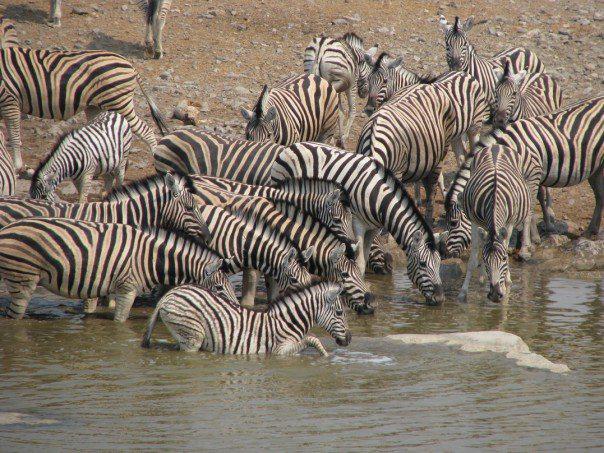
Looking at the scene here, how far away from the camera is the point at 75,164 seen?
1265 centimetres

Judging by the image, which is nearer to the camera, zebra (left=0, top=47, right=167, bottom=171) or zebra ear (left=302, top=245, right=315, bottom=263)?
zebra ear (left=302, top=245, right=315, bottom=263)

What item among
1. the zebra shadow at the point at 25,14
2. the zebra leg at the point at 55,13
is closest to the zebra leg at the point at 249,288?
the zebra leg at the point at 55,13

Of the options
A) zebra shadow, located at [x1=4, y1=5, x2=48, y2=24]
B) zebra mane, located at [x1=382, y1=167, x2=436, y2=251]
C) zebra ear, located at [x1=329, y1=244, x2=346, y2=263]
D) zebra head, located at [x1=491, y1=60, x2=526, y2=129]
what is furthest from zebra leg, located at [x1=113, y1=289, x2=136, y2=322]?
zebra shadow, located at [x1=4, y1=5, x2=48, y2=24]

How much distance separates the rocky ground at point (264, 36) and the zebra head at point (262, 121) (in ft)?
8.23

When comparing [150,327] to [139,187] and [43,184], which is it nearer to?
[139,187]

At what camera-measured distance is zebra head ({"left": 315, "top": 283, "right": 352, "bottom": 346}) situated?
909cm

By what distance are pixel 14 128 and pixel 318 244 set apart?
5.71 m

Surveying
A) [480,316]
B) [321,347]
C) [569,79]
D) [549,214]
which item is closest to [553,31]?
[569,79]

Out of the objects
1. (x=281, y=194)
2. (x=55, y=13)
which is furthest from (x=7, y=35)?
(x=281, y=194)

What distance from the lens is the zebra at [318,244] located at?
10.4 meters

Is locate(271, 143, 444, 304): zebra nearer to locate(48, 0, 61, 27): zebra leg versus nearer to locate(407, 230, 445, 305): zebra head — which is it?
locate(407, 230, 445, 305): zebra head

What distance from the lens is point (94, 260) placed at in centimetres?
991

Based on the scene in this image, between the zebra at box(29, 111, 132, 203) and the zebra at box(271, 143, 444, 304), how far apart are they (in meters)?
2.39

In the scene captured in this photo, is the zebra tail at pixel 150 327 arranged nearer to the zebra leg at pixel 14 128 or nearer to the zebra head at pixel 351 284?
the zebra head at pixel 351 284
